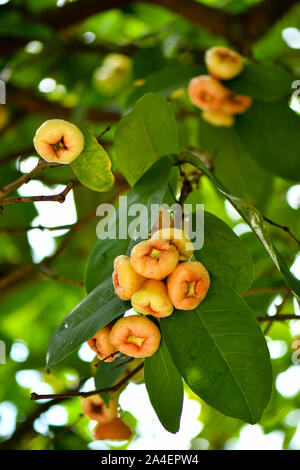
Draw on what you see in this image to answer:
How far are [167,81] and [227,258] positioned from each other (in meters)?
0.71

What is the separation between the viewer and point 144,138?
4.03ft

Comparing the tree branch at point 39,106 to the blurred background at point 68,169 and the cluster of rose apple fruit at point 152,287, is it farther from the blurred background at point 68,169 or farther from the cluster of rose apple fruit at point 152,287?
the cluster of rose apple fruit at point 152,287

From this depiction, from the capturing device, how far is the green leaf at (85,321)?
0.87 metres

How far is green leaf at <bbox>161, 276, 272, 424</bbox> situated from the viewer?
2.87ft

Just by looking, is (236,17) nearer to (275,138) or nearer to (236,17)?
(236,17)

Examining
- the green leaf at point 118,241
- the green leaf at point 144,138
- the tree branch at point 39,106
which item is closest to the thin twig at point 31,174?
the green leaf at point 118,241

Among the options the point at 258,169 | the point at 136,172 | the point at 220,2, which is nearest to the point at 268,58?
the point at 220,2

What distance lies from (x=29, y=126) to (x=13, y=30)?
1.79ft

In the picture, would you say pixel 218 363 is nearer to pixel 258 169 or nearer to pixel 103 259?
pixel 103 259

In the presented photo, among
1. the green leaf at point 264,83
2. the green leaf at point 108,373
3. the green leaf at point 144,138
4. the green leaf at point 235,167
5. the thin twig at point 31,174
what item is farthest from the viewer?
the green leaf at point 235,167

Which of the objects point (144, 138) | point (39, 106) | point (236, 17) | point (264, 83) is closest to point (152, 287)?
point (144, 138)

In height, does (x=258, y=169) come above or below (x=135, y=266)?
below

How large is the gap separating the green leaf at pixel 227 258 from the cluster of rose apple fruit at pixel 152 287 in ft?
0.35

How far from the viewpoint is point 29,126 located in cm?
261
